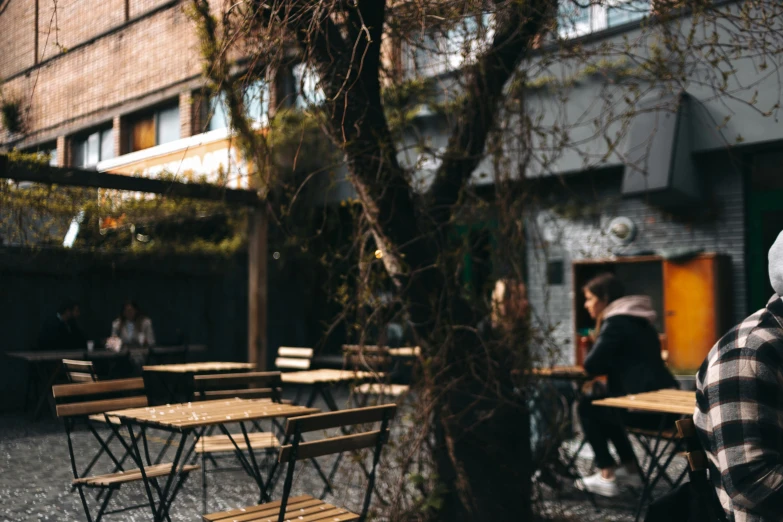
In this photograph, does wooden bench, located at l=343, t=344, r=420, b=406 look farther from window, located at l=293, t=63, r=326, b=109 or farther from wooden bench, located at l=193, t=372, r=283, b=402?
window, located at l=293, t=63, r=326, b=109

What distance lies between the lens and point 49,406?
949 centimetres

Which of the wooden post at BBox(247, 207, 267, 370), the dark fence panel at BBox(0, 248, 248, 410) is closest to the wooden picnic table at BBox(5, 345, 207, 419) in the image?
the dark fence panel at BBox(0, 248, 248, 410)

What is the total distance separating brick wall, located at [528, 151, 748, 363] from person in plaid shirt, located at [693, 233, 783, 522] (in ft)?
21.6

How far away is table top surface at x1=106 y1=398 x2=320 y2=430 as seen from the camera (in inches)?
150

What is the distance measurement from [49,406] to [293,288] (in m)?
5.54

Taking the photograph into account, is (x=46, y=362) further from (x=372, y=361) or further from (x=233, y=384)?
(x=372, y=361)

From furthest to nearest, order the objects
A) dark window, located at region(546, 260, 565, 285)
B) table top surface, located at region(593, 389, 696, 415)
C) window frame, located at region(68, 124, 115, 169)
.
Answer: window frame, located at region(68, 124, 115, 169) → dark window, located at region(546, 260, 565, 285) → table top surface, located at region(593, 389, 696, 415)

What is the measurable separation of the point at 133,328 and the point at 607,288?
23.6ft

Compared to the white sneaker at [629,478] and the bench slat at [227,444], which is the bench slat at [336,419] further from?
the white sneaker at [629,478]

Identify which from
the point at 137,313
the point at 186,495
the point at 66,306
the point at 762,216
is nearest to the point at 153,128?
the point at 137,313

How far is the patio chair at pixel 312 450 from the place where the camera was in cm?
317

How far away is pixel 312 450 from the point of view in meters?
3.25

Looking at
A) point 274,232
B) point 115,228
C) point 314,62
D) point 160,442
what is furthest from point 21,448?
point 274,232

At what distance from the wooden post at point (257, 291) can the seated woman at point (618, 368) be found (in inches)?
242
